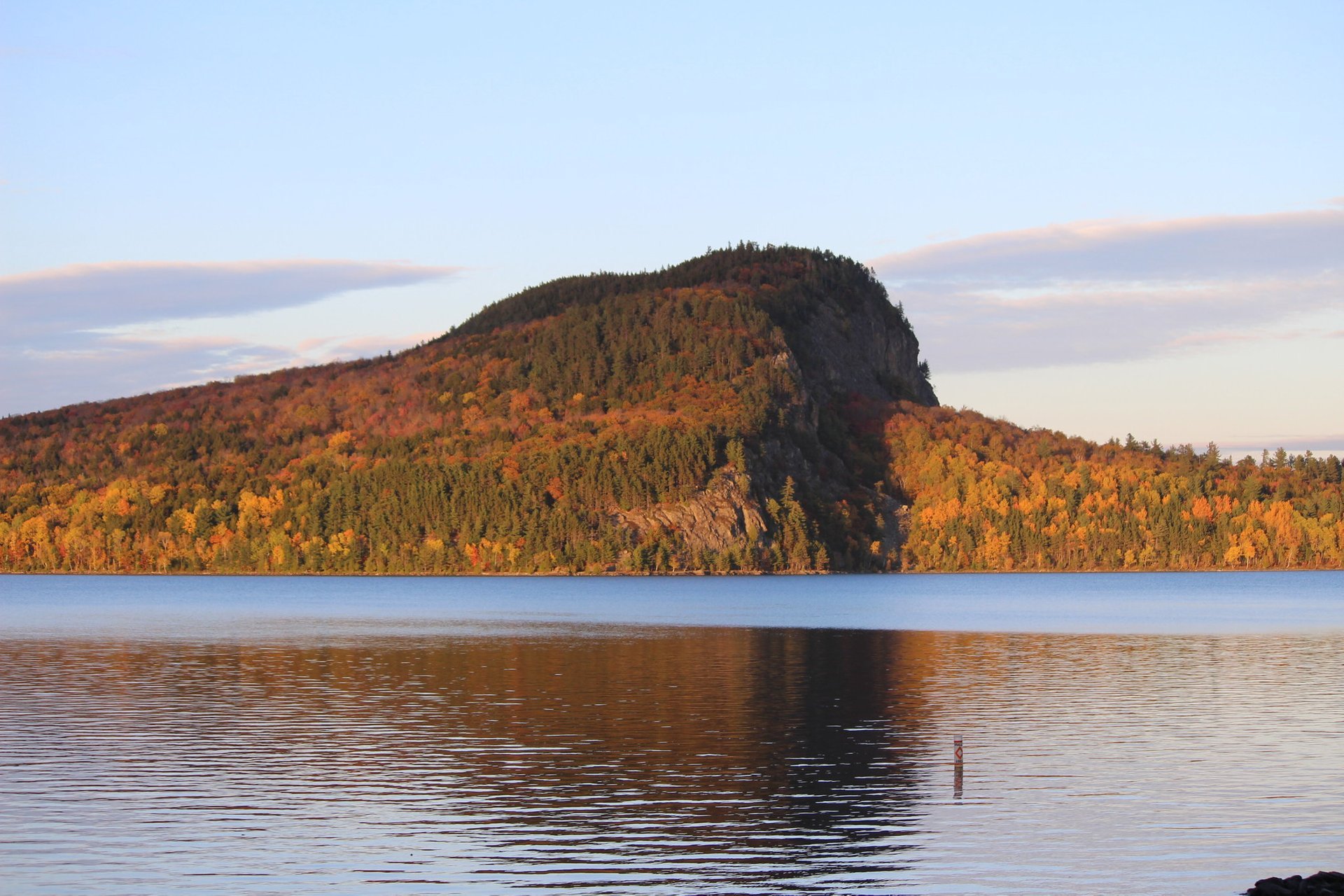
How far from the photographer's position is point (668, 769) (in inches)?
1592

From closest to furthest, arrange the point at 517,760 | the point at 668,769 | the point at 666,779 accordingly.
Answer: the point at 666,779, the point at 668,769, the point at 517,760

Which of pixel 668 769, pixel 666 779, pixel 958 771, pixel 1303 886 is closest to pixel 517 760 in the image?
pixel 668 769

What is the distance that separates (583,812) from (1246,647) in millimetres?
63943

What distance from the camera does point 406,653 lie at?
84312 millimetres

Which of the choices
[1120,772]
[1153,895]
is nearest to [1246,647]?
[1120,772]

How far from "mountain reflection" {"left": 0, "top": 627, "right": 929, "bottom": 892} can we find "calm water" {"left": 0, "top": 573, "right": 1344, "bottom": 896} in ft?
0.49

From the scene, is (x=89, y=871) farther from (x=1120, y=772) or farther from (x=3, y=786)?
(x=1120, y=772)

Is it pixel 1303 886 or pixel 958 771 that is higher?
pixel 958 771

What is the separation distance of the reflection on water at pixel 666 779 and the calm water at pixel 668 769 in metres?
0.13

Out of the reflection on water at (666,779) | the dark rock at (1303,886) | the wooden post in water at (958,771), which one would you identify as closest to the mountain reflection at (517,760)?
the reflection on water at (666,779)

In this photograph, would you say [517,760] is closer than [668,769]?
No

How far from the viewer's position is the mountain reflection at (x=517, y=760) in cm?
3027

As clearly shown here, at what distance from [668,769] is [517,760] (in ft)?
14.3

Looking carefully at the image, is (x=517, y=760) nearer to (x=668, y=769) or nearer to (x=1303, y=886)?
(x=668, y=769)
